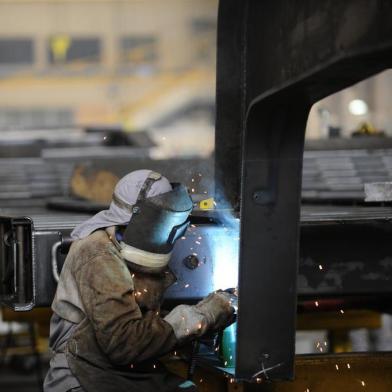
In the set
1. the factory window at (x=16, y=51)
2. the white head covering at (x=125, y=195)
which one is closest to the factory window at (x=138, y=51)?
the factory window at (x=16, y=51)

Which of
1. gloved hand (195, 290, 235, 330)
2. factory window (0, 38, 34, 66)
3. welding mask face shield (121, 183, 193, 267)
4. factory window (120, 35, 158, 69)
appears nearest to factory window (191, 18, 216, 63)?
factory window (120, 35, 158, 69)

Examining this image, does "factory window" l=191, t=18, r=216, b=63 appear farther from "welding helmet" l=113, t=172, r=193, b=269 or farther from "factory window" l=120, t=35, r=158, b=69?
"welding helmet" l=113, t=172, r=193, b=269

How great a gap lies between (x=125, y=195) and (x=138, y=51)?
25348 millimetres

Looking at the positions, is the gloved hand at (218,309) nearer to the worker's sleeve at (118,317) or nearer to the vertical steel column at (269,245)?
the vertical steel column at (269,245)

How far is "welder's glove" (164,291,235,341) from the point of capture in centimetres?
383

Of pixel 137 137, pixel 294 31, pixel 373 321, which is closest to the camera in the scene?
pixel 294 31

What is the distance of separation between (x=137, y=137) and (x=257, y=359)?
6.48 m

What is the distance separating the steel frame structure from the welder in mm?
161

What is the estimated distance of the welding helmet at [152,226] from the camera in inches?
149

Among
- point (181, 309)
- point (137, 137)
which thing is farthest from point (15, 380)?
point (181, 309)

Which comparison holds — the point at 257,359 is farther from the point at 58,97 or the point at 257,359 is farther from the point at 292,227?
the point at 58,97

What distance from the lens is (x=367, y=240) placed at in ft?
15.0

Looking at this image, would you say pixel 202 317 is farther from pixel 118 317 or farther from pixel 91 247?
pixel 91 247

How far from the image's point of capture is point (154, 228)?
380 cm
